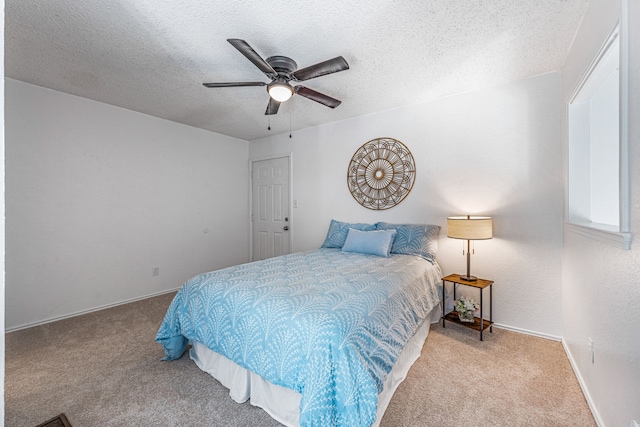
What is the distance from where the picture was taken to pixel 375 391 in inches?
50.8

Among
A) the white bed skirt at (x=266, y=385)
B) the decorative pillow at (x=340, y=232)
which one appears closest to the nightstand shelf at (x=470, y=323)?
the white bed skirt at (x=266, y=385)

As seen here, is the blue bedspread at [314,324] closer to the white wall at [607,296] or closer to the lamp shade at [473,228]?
the lamp shade at [473,228]

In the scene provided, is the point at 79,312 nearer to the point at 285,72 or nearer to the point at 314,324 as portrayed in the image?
the point at 314,324

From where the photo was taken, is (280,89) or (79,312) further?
(79,312)

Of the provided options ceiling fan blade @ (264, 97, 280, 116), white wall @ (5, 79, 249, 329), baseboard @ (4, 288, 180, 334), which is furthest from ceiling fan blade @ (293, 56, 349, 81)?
baseboard @ (4, 288, 180, 334)

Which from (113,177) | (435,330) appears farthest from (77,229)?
(435,330)

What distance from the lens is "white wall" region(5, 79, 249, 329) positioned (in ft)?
9.22

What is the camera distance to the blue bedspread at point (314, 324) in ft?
4.23

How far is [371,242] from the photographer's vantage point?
3.02m

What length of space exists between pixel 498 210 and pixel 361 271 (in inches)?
64.6

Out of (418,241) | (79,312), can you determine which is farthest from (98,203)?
(418,241)

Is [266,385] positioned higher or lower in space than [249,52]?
lower

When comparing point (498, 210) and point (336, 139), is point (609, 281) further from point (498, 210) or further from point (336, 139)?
point (336, 139)

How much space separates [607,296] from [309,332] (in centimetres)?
157
